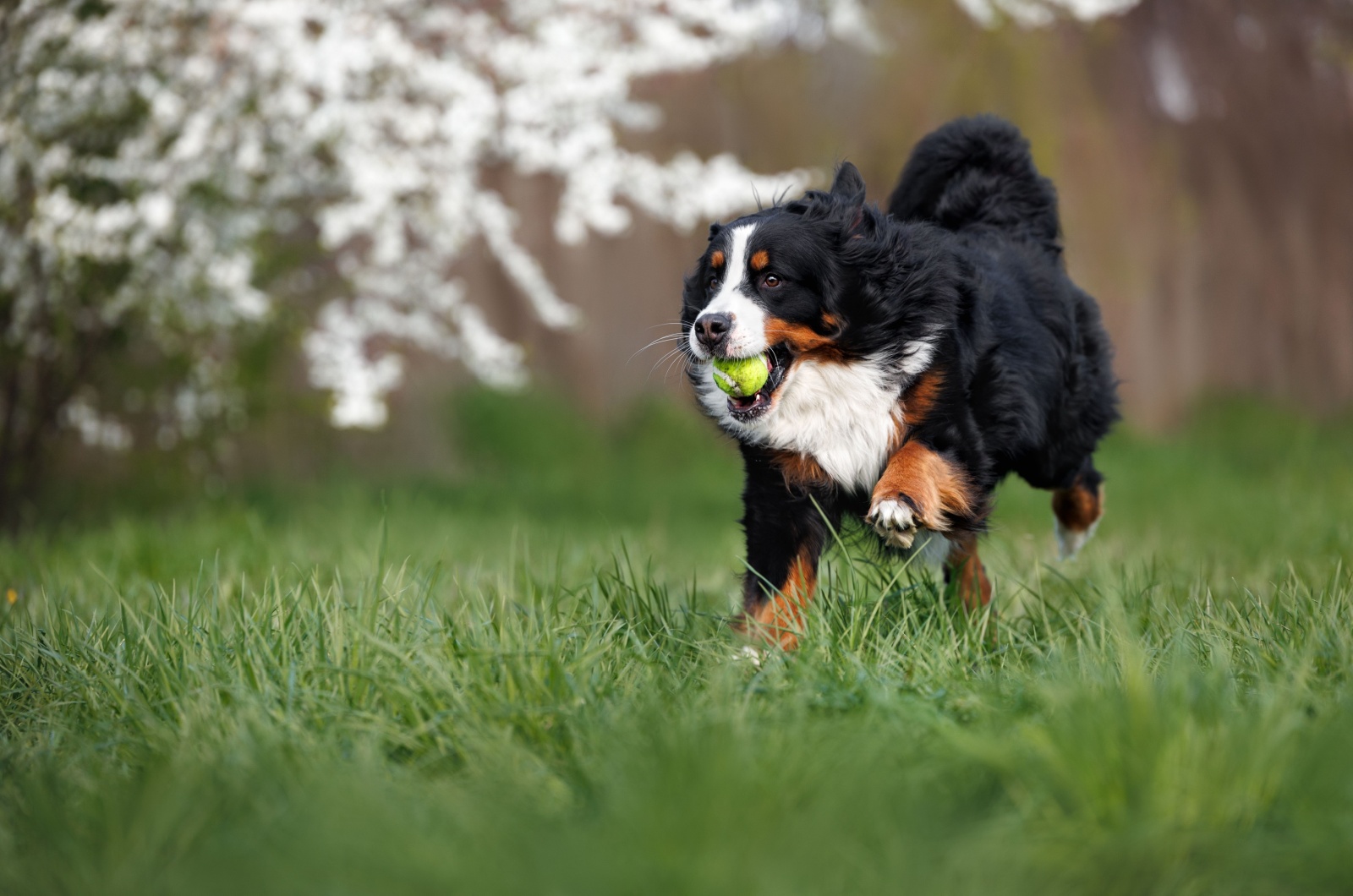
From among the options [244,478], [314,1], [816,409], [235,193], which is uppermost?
[314,1]

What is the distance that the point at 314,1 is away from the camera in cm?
509

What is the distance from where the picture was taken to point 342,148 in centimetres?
552

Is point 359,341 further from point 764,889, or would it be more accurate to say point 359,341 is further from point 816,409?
point 764,889

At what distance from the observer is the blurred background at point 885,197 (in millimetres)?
6094

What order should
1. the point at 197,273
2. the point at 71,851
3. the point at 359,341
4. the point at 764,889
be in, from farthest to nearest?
the point at 359,341 < the point at 197,273 < the point at 71,851 < the point at 764,889

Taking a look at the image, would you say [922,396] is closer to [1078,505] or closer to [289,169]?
[1078,505]

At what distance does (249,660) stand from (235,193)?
3942mm

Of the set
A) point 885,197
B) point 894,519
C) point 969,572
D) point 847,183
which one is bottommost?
point 969,572

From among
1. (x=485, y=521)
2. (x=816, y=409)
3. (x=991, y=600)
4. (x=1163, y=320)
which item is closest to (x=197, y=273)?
(x=485, y=521)

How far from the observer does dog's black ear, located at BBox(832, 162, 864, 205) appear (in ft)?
8.90

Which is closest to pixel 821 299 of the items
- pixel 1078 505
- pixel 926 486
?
pixel 926 486

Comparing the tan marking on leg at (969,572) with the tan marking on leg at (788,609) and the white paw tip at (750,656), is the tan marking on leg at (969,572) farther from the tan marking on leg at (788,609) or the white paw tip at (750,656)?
the white paw tip at (750,656)

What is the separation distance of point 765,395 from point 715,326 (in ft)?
0.66

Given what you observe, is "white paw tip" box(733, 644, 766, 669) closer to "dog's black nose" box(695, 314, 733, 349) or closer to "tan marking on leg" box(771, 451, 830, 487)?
"tan marking on leg" box(771, 451, 830, 487)
